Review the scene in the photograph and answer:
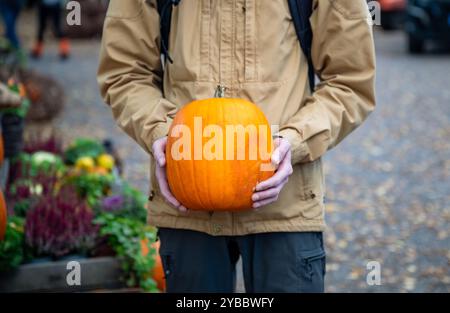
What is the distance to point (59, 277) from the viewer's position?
14.5 feet

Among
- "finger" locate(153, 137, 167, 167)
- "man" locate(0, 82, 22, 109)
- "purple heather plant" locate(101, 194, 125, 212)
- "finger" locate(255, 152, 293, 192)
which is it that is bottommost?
"purple heather plant" locate(101, 194, 125, 212)

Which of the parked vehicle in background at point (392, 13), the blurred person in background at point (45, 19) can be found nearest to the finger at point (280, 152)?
the blurred person in background at point (45, 19)

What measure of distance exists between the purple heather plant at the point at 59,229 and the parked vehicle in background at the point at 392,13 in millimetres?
21224

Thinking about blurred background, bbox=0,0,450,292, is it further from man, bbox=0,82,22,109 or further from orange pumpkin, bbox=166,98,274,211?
orange pumpkin, bbox=166,98,274,211

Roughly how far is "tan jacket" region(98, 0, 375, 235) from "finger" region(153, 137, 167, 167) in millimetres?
54

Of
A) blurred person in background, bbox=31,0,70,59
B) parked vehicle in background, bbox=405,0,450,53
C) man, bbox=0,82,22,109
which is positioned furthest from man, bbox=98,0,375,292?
blurred person in background, bbox=31,0,70,59

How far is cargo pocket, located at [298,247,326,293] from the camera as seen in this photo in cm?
278

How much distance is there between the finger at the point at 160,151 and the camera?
2.73m

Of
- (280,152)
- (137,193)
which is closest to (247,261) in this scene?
(280,152)

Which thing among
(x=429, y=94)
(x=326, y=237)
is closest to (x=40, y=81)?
(x=326, y=237)

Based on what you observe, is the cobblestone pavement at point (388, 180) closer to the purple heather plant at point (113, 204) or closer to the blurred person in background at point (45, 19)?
the purple heather plant at point (113, 204)

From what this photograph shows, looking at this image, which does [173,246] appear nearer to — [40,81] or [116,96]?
[116,96]

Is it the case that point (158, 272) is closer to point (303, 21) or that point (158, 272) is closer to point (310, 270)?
point (310, 270)

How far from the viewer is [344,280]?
5.55m
